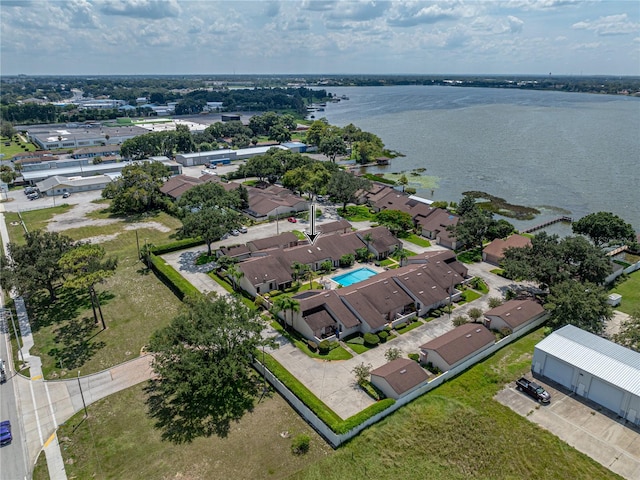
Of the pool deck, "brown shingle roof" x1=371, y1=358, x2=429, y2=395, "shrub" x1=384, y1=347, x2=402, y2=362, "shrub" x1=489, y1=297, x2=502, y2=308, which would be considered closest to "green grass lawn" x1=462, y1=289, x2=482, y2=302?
"shrub" x1=489, y1=297, x2=502, y2=308

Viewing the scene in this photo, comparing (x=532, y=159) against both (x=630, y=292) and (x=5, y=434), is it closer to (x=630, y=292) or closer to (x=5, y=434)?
(x=630, y=292)

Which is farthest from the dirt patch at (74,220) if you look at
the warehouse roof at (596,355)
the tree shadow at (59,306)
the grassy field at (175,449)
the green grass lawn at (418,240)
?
the warehouse roof at (596,355)

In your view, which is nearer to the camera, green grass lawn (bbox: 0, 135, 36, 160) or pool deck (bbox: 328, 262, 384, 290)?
pool deck (bbox: 328, 262, 384, 290)

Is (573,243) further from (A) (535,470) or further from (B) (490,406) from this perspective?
(A) (535,470)

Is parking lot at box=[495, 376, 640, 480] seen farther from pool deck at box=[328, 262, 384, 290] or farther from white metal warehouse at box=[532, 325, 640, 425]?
pool deck at box=[328, 262, 384, 290]

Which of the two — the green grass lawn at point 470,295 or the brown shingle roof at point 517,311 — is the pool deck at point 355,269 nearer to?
the green grass lawn at point 470,295

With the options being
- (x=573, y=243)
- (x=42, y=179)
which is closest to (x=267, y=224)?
(x=573, y=243)
